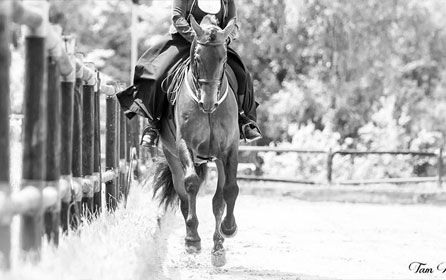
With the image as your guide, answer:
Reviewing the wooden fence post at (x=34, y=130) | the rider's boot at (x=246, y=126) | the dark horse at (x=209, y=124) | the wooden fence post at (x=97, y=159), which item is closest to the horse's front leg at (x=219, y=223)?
the dark horse at (x=209, y=124)

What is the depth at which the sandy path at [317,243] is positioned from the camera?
25.4 ft

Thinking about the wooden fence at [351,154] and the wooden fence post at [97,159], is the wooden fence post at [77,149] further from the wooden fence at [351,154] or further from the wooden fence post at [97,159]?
the wooden fence at [351,154]

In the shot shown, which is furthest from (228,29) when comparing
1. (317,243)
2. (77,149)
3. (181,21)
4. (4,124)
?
(4,124)

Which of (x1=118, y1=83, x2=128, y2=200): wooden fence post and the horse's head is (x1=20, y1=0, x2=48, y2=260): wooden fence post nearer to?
the horse's head

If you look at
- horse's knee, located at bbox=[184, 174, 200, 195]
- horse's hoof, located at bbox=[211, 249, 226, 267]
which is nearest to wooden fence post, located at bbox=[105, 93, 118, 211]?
horse's knee, located at bbox=[184, 174, 200, 195]

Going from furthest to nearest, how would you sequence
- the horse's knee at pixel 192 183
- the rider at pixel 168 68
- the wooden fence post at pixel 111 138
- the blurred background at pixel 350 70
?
1. the blurred background at pixel 350 70
2. the wooden fence post at pixel 111 138
3. the rider at pixel 168 68
4. the horse's knee at pixel 192 183

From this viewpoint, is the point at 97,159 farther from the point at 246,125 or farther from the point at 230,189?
the point at 246,125

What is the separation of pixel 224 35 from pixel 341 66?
1599 cm

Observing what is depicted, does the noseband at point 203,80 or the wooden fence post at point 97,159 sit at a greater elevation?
the noseband at point 203,80

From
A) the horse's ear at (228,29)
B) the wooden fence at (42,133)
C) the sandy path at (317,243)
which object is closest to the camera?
the wooden fence at (42,133)

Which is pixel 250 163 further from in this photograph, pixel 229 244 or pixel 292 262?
pixel 292 262

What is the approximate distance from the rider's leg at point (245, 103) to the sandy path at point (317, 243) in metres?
1.23

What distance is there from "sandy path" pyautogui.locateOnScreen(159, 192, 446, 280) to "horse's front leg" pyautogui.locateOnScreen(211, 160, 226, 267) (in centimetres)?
10

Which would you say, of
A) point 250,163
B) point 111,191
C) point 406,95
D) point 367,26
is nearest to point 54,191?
point 111,191
